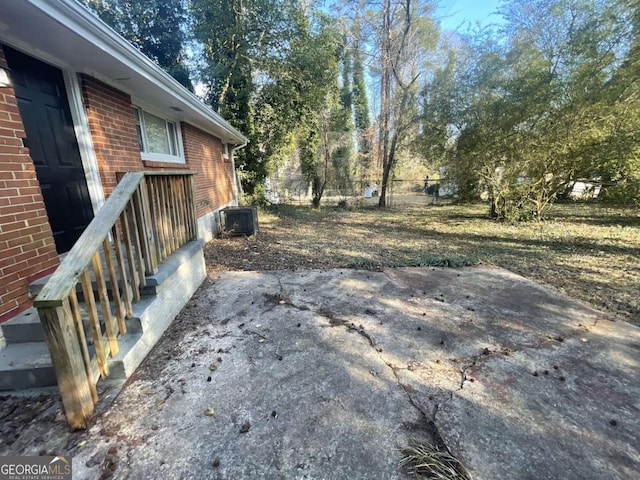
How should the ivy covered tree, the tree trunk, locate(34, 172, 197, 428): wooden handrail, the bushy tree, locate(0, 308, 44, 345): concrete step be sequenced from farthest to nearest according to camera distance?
1. the tree trunk
2. the ivy covered tree
3. the bushy tree
4. locate(0, 308, 44, 345): concrete step
5. locate(34, 172, 197, 428): wooden handrail

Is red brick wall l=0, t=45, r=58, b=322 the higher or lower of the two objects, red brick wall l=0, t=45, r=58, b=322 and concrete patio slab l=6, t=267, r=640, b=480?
the higher

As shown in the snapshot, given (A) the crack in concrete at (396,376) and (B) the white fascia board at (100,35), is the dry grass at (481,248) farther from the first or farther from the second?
(B) the white fascia board at (100,35)

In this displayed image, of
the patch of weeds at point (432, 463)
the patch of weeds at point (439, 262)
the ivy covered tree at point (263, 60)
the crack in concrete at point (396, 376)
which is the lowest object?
the patch of weeds at point (439, 262)

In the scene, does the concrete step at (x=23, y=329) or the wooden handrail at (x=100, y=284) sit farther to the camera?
the concrete step at (x=23, y=329)

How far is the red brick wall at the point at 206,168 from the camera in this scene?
6.35 metres

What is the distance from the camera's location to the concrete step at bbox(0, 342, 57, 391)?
73.8 inches

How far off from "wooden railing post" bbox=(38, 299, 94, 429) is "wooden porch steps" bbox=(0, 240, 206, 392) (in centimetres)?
35

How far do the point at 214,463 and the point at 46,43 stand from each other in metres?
3.49

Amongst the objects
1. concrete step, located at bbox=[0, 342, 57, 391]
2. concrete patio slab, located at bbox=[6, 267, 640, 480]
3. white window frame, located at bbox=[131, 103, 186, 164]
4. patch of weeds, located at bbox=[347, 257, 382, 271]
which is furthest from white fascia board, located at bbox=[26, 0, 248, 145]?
patch of weeds, located at bbox=[347, 257, 382, 271]

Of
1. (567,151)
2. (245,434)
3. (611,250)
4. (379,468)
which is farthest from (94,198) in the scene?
(567,151)

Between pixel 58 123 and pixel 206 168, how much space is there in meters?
→ 4.50

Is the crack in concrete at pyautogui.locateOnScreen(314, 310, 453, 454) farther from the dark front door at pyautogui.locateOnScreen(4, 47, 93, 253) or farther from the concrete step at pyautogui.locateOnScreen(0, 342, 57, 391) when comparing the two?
the dark front door at pyautogui.locateOnScreen(4, 47, 93, 253)

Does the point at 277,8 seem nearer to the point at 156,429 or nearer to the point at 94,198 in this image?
the point at 94,198

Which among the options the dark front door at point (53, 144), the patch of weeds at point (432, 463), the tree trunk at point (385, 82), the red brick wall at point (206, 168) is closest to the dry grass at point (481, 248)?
the red brick wall at point (206, 168)
